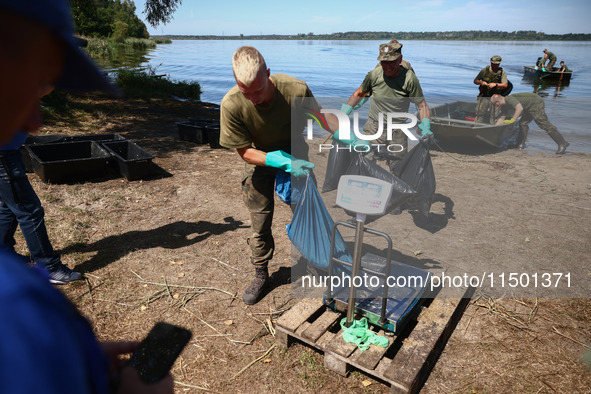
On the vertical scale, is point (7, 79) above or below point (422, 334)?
above

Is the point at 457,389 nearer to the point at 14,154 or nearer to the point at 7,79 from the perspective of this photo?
the point at 7,79

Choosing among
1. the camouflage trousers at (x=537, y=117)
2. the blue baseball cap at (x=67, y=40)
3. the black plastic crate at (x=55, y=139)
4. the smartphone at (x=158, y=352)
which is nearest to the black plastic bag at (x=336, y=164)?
the smartphone at (x=158, y=352)

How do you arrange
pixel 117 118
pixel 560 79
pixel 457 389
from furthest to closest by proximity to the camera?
1. pixel 560 79
2. pixel 117 118
3. pixel 457 389

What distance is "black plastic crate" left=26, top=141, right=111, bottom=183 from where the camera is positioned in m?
5.69

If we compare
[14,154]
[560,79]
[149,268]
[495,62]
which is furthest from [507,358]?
[560,79]

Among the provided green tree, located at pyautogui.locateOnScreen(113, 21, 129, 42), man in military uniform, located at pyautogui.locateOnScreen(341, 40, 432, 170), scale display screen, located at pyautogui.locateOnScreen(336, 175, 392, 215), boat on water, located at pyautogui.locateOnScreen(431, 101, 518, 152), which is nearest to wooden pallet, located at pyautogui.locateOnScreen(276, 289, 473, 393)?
scale display screen, located at pyautogui.locateOnScreen(336, 175, 392, 215)

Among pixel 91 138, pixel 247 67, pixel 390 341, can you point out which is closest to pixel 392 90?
pixel 247 67

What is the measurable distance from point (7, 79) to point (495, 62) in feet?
33.4

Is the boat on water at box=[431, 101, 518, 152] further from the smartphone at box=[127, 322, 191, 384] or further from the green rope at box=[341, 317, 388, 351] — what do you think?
the smartphone at box=[127, 322, 191, 384]

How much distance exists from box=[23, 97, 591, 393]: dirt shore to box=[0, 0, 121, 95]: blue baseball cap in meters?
2.45

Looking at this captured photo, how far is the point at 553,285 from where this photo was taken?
3.81 metres

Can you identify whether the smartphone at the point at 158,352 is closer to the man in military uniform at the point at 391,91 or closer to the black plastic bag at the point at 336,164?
the black plastic bag at the point at 336,164

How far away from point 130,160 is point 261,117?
3.59m

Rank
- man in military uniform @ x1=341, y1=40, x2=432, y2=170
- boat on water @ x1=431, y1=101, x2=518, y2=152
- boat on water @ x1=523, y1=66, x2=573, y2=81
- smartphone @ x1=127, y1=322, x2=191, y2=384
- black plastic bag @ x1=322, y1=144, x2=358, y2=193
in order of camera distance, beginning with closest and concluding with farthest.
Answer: smartphone @ x1=127, y1=322, x2=191, y2=384, black plastic bag @ x1=322, y1=144, x2=358, y2=193, man in military uniform @ x1=341, y1=40, x2=432, y2=170, boat on water @ x1=431, y1=101, x2=518, y2=152, boat on water @ x1=523, y1=66, x2=573, y2=81
